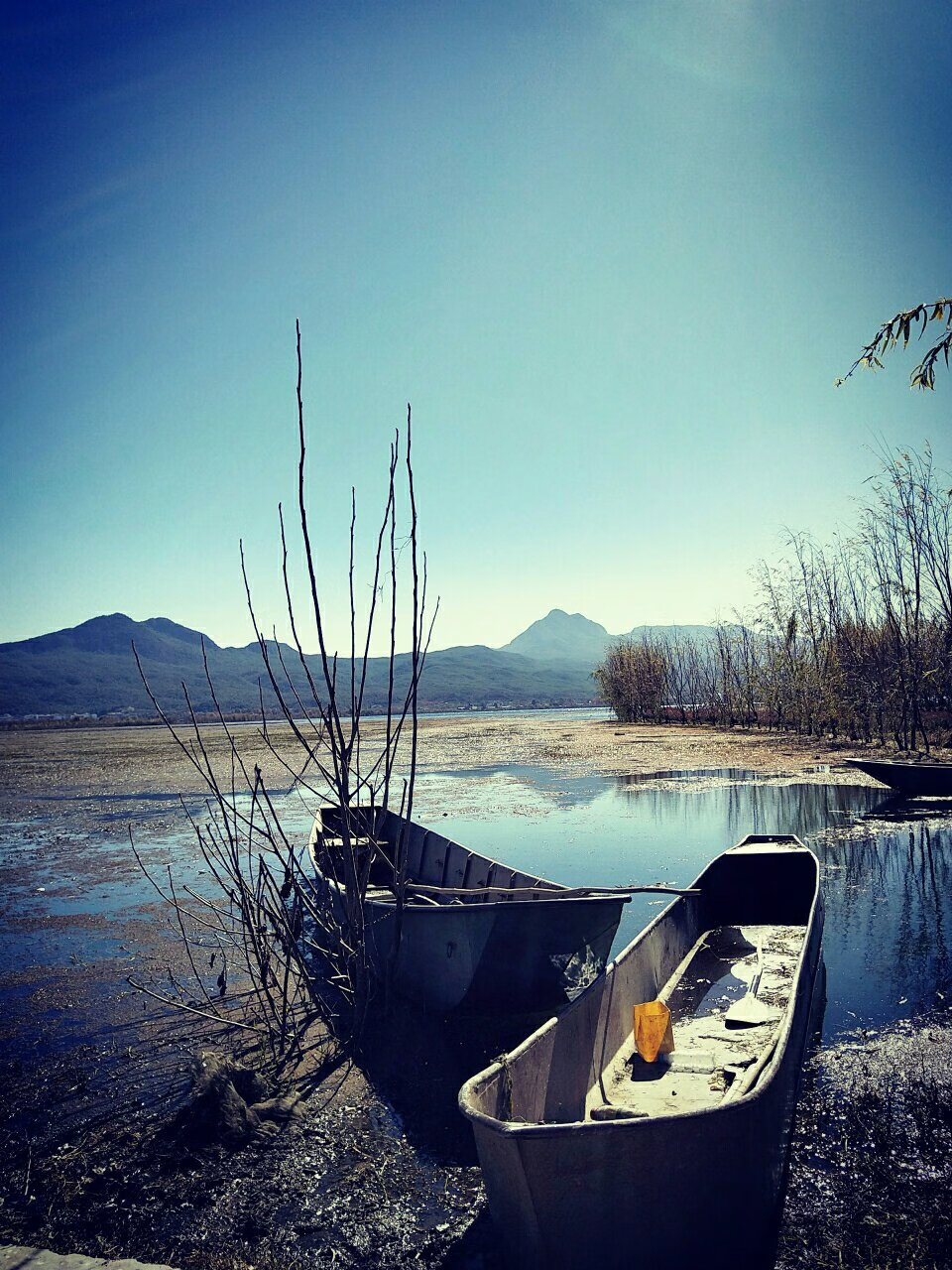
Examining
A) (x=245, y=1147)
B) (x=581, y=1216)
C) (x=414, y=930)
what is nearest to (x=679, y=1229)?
(x=581, y=1216)

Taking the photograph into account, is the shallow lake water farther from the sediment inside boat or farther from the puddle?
the sediment inside boat

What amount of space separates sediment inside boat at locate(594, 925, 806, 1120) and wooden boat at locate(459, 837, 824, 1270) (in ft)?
0.04

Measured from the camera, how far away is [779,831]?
38.0 ft

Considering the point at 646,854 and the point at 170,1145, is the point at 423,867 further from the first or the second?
the point at 170,1145

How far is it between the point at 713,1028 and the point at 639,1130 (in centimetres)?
266

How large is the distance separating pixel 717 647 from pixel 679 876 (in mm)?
24191

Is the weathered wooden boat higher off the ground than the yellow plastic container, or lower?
higher

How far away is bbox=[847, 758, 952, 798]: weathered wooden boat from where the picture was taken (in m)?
12.8

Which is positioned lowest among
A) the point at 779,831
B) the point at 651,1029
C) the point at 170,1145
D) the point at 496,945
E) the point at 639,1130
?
the point at 170,1145

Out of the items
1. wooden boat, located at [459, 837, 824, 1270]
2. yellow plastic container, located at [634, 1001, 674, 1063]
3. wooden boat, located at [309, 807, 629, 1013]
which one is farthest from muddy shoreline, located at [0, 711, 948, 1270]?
yellow plastic container, located at [634, 1001, 674, 1063]

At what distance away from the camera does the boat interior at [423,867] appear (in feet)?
18.3

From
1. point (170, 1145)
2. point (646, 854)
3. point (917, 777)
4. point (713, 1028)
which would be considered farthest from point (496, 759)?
point (170, 1145)

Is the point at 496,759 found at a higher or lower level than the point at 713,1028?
lower

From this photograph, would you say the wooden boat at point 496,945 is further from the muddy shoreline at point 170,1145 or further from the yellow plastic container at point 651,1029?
the yellow plastic container at point 651,1029
